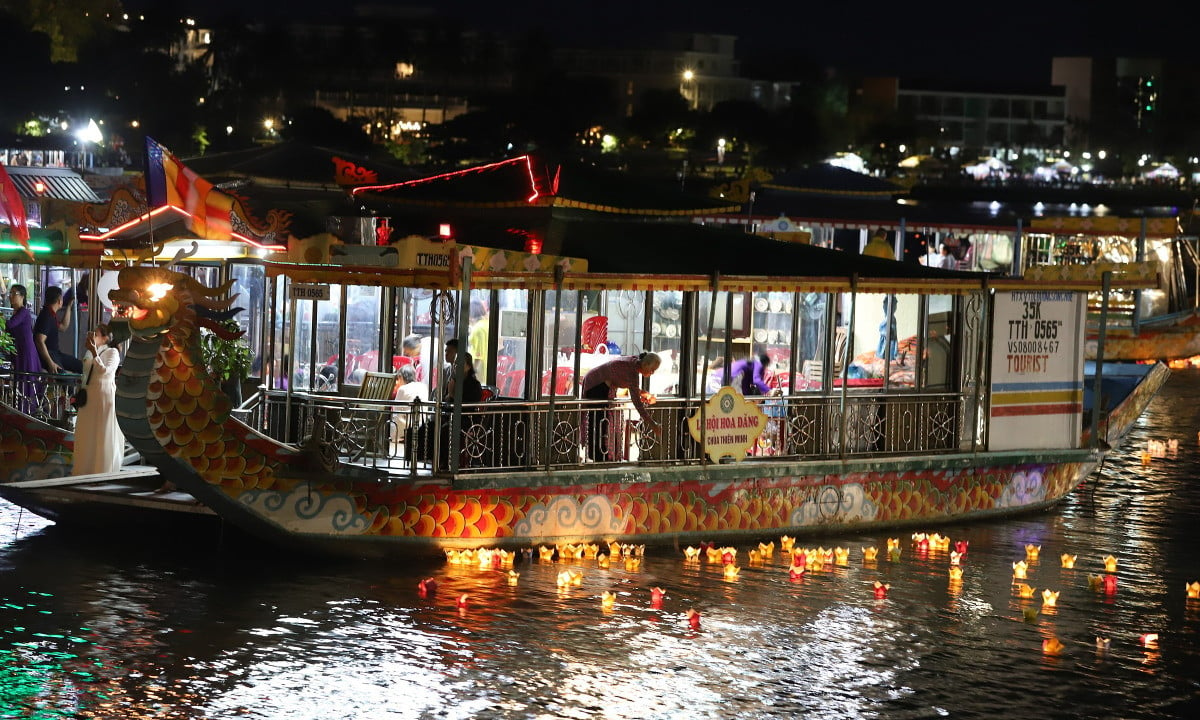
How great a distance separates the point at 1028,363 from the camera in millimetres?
17328

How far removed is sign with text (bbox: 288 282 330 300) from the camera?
565 inches

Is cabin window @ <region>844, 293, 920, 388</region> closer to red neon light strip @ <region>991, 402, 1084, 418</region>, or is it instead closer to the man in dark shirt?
red neon light strip @ <region>991, 402, 1084, 418</region>

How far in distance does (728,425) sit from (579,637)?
3.69 meters

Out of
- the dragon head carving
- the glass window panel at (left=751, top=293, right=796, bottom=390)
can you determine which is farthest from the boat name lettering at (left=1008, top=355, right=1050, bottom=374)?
the dragon head carving

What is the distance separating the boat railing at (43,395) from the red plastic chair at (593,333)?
16.3 feet

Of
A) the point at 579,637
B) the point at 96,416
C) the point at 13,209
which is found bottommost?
the point at 579,637

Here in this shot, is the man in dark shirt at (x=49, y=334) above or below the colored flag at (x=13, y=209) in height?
below

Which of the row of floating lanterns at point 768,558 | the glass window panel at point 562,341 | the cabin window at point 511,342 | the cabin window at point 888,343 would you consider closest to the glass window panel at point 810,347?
the cabin window at point 888,343

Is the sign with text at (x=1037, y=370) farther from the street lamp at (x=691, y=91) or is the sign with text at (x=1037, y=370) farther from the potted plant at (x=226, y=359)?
the street lamp at (x=691, y=91)

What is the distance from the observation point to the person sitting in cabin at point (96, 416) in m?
15.2

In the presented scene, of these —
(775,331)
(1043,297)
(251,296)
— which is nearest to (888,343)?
(775,331)

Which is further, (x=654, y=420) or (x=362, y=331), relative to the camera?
(x=362, y=331)

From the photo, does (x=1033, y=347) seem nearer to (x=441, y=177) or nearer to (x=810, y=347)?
(x=810, y=347)

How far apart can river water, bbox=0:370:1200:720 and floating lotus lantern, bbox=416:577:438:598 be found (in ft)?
0.22
